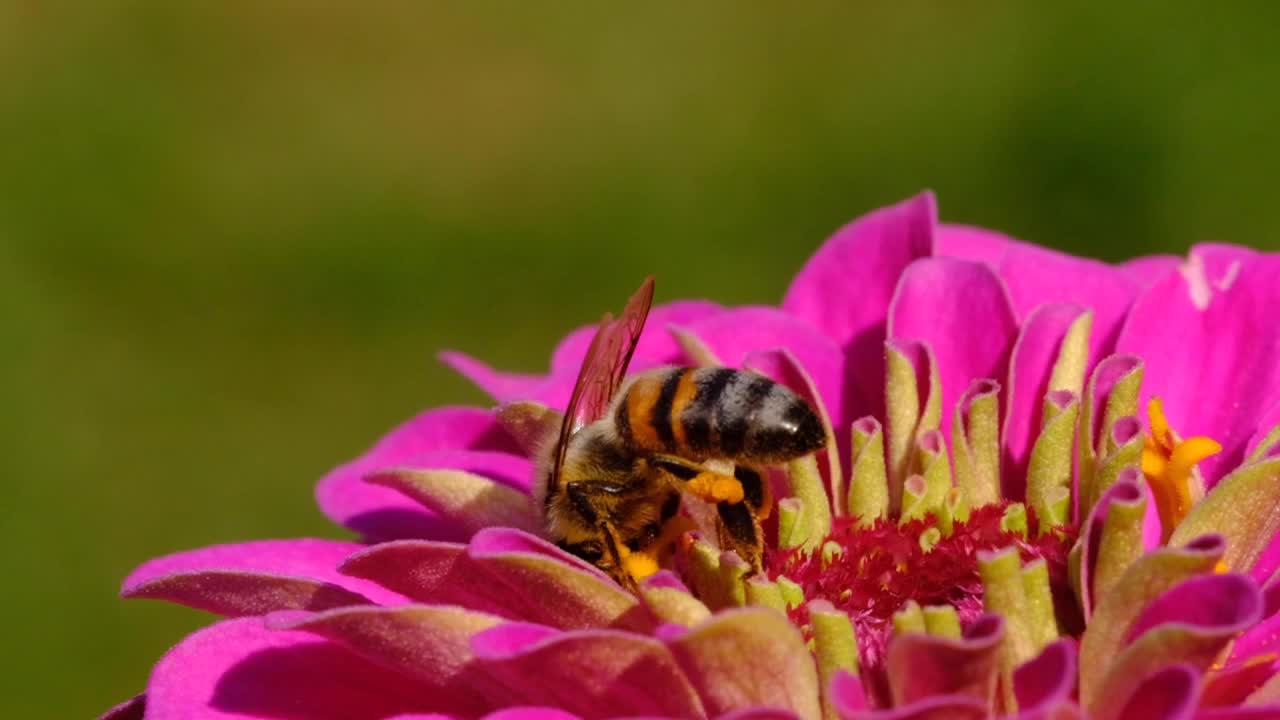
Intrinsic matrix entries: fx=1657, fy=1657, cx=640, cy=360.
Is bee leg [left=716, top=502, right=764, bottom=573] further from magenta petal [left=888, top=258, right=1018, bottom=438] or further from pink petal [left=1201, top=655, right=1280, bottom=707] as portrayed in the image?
pink petal [left=1201, top=655, right=1280, bottom=707]

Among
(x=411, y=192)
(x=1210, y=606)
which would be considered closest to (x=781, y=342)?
(x=1210, y=606)

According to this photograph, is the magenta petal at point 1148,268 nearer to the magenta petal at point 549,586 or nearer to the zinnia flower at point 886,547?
the zinnia flower at point 886,547

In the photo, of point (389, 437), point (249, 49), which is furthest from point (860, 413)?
point (249, 49)

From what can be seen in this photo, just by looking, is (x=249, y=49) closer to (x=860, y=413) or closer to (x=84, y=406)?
(x=84, y=406)

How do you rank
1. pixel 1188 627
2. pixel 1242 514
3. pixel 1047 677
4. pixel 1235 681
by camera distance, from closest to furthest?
1. pixel 1188 627
2. pixel 1047 677
3. pixel 1235 681
4. pixel 1242 514

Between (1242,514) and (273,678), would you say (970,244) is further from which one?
(273,678)

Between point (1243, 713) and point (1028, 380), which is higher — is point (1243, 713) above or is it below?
below

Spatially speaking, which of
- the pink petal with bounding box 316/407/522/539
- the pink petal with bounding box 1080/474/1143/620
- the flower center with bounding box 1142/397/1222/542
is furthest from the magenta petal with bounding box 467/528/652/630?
the flower center with bounding box 1142/397/1222/542

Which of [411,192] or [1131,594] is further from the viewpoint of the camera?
[411,192]
